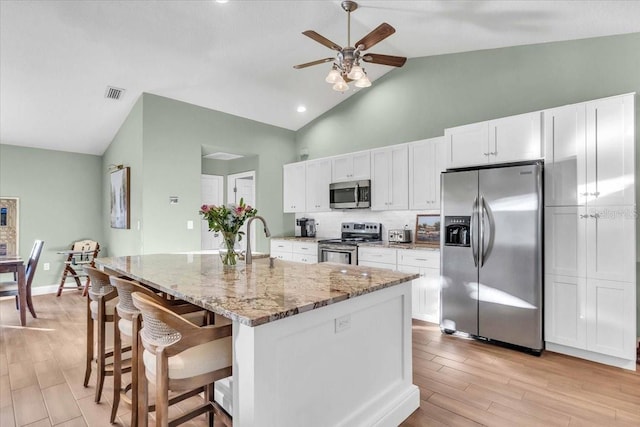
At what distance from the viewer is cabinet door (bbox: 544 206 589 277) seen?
3.01m

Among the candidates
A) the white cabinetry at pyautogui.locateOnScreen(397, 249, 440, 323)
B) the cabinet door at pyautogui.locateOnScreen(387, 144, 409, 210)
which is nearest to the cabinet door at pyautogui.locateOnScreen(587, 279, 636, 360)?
the white cabinetry at pyautogui.locateOnScreen(397, 249, 440, 323)

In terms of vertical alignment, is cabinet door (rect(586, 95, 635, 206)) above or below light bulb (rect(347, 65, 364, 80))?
below

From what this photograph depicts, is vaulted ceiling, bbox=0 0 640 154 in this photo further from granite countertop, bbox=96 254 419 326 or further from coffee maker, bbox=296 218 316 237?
granite countertop, bbox=96 254 419 326

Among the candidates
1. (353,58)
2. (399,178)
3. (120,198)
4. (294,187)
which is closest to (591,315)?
(399,178)

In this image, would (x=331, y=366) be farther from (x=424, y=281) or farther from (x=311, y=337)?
(x=424, y=281)

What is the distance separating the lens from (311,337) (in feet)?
5.29

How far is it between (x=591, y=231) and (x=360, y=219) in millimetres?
2947

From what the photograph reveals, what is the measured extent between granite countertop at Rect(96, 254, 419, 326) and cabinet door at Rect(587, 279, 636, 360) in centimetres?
201

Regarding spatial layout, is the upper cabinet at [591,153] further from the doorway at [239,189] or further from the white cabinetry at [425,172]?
the doorway at [239,189]

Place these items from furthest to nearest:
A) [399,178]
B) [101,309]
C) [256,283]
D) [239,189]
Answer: [239,189] < [399,178] < [101,309] < [256,283]

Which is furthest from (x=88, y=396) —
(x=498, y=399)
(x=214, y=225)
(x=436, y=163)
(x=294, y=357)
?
(x=436, y=163)

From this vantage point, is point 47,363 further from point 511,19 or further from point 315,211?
point 511,19

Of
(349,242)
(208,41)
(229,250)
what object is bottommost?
(349,242)

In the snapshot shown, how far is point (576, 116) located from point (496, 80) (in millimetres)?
1209
